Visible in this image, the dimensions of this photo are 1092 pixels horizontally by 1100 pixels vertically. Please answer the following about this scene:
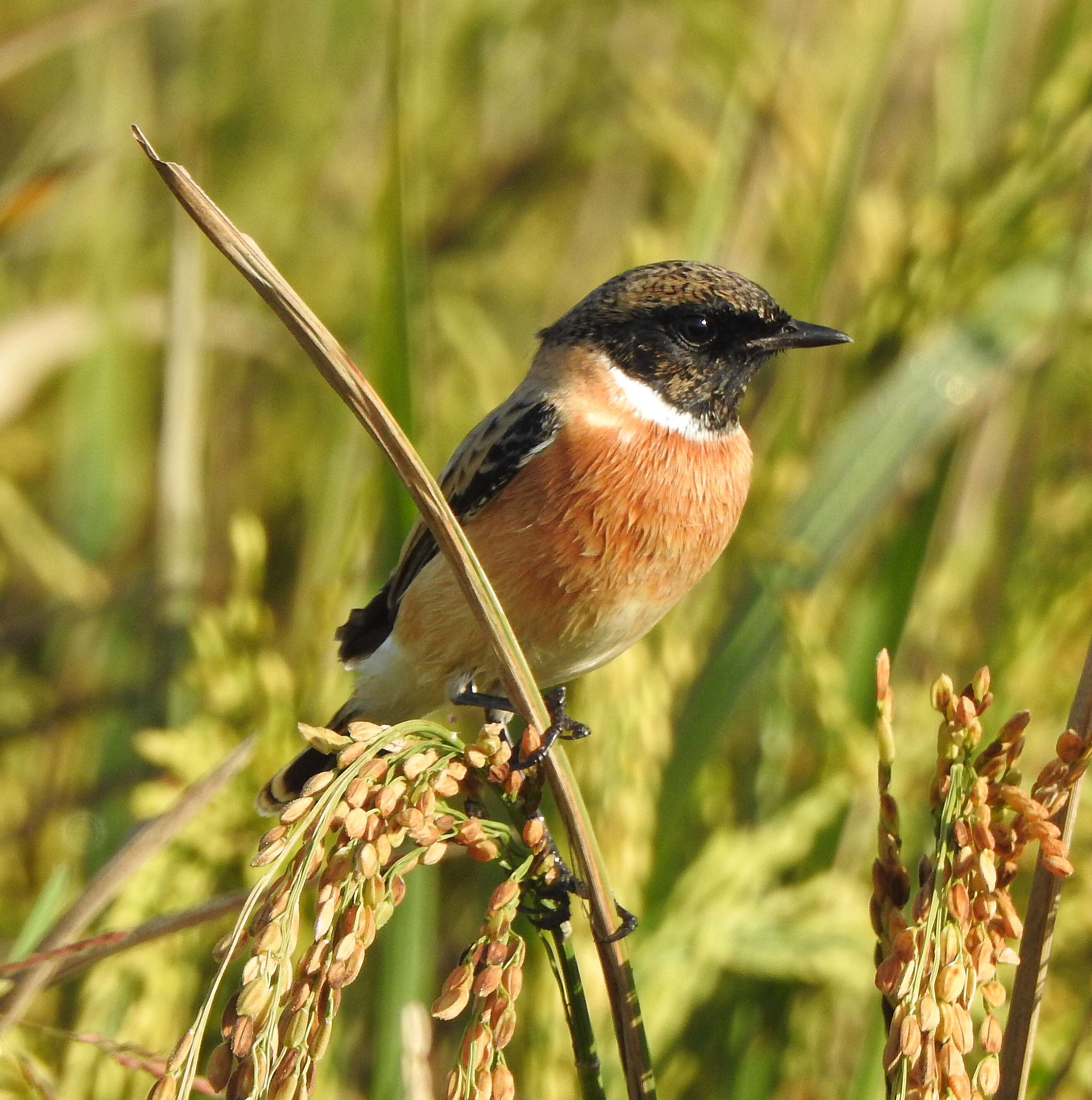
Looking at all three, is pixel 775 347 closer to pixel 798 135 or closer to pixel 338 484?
pixel 798 135

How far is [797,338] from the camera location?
2803mm

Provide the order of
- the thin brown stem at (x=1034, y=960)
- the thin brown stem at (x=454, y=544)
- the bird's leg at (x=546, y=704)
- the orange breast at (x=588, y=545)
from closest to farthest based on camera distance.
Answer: the thin brown stem at (x=454, y=544) → the thin brown stem at (x=1034, y=960) → the orange breast at (x=588, y=545) → the bird's leg at (x=546, y=704)

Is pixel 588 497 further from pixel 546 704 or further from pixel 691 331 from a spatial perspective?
pixel 691 331

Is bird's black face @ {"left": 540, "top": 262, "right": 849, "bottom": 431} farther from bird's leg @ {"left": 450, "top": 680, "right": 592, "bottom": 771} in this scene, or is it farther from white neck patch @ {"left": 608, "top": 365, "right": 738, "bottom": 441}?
bird's leg @ {"left": 450, "top": 680, "right": 592, "bottom": 771}

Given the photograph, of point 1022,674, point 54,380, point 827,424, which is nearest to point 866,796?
point 1022,674

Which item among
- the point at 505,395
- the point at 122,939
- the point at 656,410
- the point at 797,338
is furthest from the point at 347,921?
the point at 505,395

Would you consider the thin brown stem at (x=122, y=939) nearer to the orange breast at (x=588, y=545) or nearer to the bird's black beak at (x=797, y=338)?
the orange breast at (x=588, y=545)

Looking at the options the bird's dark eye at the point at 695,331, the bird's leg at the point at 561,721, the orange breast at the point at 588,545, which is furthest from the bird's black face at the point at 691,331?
the bird's leg at the point at 561,721

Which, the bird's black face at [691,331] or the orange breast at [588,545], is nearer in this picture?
the orange breast at [588,545]

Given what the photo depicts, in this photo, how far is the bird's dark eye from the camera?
289 centimetres

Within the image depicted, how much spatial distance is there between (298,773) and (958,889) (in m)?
1.66

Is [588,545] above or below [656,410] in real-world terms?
below

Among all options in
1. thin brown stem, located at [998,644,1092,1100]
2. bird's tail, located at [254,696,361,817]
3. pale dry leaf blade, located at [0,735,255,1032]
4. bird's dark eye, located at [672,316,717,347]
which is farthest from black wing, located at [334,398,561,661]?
thin brown stem, located at [998,644,1092,1100]

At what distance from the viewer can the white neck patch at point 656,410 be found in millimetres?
2812
